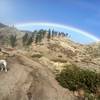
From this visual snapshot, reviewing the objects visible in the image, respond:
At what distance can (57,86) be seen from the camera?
27969mm

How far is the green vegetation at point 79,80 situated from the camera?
94.9 ft

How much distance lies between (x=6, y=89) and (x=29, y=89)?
2415 mm

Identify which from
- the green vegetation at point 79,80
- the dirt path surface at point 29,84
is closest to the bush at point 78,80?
the green vegetation at point 79,80

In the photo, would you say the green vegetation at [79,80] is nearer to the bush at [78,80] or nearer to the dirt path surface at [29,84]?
the bush at [78,80]

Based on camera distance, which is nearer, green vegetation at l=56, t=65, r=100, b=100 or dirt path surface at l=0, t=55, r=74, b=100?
dirt path surface at l=0, t=55, r=74, b=100

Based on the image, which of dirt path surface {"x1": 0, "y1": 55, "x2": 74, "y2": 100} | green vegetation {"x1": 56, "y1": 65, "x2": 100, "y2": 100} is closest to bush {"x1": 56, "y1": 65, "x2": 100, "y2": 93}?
green vegetation {"x1": 56, "y1": 65, "x2": 100, "y2": 100}

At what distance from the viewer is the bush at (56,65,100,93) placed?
29.0 metres

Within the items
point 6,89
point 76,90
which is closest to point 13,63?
point 6,89

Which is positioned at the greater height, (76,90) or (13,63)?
(13,63)

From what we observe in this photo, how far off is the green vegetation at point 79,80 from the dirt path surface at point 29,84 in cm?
118

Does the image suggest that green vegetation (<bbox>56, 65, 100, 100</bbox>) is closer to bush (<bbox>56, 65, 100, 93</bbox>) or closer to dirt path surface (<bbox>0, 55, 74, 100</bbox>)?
bush (<bbox>56, 65, 100, 93</bbox>)

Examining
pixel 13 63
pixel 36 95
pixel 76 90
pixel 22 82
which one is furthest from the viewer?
pixel 13 63

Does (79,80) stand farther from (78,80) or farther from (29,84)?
(29,84)

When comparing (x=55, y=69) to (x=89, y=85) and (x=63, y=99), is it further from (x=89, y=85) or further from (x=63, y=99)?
(x=63, y=99)
